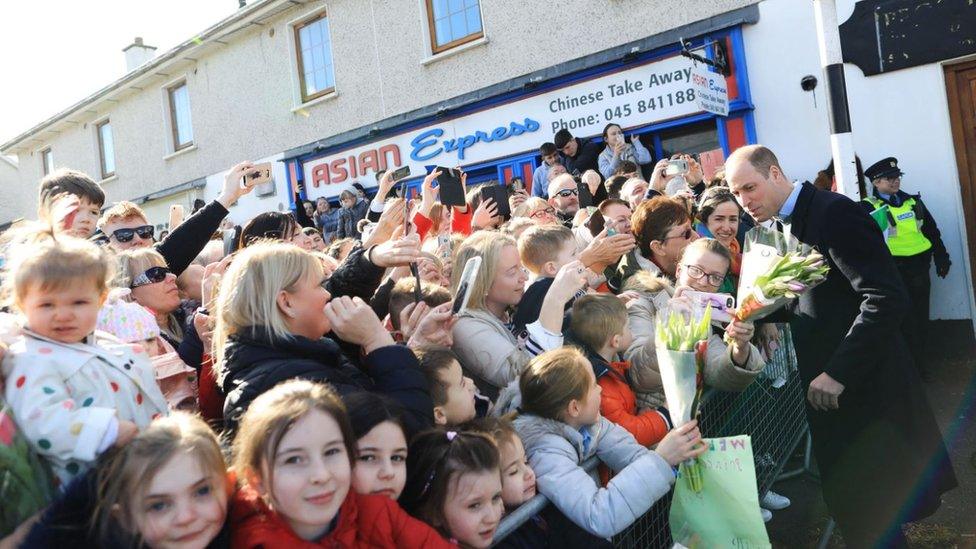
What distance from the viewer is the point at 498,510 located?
1.95 meters

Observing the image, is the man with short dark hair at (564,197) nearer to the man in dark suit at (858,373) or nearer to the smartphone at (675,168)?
the smartphone at (675,168)

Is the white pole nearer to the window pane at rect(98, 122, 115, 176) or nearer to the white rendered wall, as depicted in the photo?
the white rendered wall

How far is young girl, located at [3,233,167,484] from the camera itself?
160 cm

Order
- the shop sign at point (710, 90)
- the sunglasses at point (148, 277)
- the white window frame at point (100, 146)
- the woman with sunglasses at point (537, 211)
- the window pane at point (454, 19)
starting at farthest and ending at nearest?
the white window frame at point (100, 146) < the window pane at point (454, 19) < the shop sign at point (710, 90) < the woman with sunglasses at point (537, 211) < the sunglasses at point (148, 277)

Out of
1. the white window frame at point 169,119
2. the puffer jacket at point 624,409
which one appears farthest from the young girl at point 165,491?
the white window frame at point 169,119

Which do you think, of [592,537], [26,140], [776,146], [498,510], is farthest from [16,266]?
[26,140]

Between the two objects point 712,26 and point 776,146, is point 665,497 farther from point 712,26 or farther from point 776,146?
point 712,26

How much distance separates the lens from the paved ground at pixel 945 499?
12.0ft

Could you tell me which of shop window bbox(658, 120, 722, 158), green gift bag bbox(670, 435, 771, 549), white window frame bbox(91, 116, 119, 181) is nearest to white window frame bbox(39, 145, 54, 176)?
white window frame bbox(91, 116, 119, 181)

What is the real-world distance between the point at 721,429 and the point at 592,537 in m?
1.24

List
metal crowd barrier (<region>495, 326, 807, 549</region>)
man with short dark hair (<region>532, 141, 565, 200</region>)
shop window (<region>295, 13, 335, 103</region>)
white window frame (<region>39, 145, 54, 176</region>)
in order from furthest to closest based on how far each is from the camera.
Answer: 1. white window frame (<region>39, 145, 54, 176</region>)
2. shop window (<region>295, 13, 335, 103</region>)
3. man with short dark hair (<region>532, 141, 565, 200</region>)
4. metal crowd barrier (<region>495, 326, 807, 549</region>)

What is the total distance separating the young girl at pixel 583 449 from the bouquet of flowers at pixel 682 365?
2.9 inches

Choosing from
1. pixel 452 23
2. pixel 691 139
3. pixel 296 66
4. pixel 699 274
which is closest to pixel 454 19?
pixel 452 23

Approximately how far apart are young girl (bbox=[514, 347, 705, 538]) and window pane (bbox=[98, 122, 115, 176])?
19.9 m
